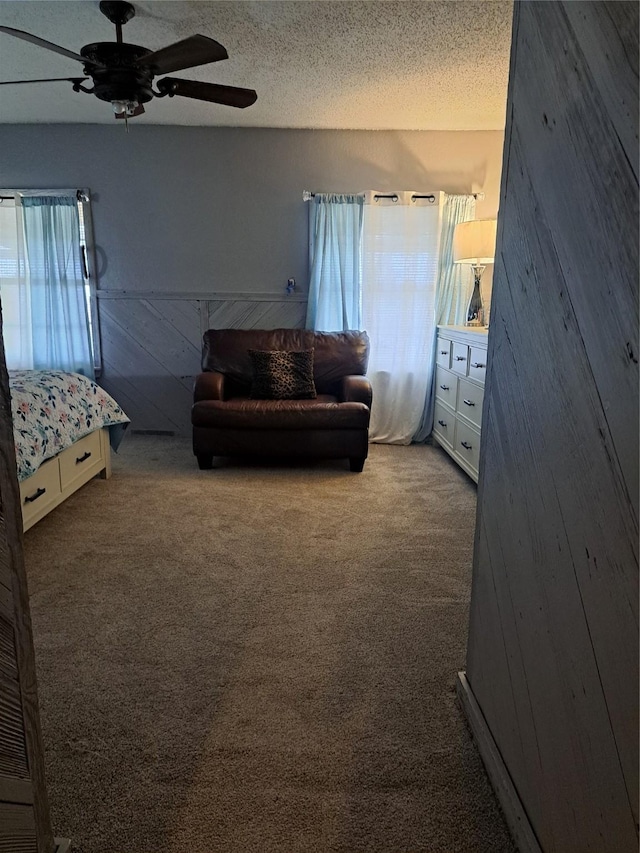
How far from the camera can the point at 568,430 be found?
1.01 m

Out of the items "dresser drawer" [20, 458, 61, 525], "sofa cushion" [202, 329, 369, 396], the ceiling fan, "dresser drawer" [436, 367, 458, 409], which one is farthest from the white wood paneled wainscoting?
the ceiling fan

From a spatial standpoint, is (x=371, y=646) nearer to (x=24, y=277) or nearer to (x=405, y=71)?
(x=405, y=71)

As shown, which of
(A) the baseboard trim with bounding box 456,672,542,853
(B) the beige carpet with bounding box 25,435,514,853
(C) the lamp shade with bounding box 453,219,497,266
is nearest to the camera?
(A) the baseboard trim with bounding box 456,672,542,853

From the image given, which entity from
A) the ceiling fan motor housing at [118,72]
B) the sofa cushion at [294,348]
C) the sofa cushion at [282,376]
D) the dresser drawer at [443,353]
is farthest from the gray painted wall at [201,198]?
the ceiling fan motor housing at [118,72]

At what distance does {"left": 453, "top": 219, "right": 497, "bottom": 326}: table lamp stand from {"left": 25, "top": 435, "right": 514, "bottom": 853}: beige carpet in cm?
175

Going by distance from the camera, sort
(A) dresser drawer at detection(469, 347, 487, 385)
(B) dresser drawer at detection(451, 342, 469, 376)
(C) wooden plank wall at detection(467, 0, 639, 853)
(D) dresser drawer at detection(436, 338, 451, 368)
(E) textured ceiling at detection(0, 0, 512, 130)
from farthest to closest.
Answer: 1. (D) dresser drawer at detection(436, 338, 451, 368)
2. (B) dresser drawer at detection(451, 342, 469, 376)
3. (A) dresser drawer at detection(469, 347, 487, 385)
4. (E) textured ceiling at detection(0, 0, 512, 130)
5. (C) wooden plank wall at detection(467, 0, 639, 853)

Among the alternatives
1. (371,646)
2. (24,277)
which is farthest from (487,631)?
(24,277)

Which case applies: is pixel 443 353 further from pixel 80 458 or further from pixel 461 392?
pixel 80 458

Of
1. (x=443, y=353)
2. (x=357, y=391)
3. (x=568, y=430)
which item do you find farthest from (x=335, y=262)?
(x=568, y=430)

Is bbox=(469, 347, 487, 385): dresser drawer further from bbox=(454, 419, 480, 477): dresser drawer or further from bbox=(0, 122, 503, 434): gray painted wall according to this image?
bbox=(0, 122, 503, 434): gray painted wall

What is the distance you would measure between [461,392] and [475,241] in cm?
109

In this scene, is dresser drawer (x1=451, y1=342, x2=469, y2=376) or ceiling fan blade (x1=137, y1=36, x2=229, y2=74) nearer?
ceiling fan blade (x1=137, y1=36, x2=229, y2=74)

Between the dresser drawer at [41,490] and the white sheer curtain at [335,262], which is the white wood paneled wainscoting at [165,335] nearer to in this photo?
the white sheer curtain at [335,262]

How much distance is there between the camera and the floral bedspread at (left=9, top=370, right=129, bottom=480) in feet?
8.82
